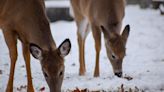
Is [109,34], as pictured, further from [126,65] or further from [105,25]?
[126,65]

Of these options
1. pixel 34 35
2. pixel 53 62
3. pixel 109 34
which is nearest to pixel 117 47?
pixel 109 34

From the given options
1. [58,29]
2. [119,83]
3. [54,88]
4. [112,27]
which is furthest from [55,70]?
[58,29]

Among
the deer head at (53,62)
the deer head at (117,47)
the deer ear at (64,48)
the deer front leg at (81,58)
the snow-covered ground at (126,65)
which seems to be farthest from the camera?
the deer front leg at (81,58)

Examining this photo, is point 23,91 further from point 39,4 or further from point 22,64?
point 22,64

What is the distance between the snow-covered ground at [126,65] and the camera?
689 centimetres

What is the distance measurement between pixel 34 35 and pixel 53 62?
2.48 ft

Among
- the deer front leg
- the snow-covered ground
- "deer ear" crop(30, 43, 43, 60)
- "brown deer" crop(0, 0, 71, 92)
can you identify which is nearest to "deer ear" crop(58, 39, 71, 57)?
"brown deer" crop(0, 0, 71, 92)

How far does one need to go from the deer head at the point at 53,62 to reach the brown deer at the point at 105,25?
1.85 meters

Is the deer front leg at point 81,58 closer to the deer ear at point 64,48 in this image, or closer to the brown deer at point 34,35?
the brown deer at point 34,35

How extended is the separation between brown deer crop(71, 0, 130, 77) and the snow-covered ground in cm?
35

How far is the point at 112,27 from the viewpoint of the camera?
7711mm

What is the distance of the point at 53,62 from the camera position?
561cm

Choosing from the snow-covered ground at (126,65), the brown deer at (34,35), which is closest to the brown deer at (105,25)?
the snow-covered ground at (126,65)

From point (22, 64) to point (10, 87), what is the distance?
2.72 meters
